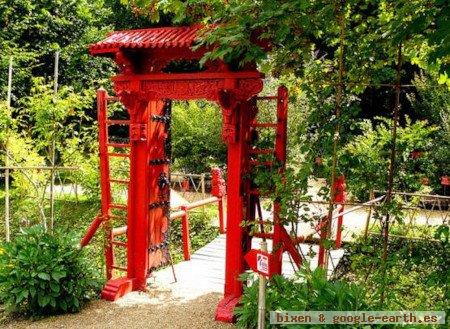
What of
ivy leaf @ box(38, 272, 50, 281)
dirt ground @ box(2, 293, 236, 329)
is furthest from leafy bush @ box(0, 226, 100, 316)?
dirt ground @ box(2, 293, 236, 329)

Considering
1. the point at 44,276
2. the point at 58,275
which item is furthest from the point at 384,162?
the point at 44,276

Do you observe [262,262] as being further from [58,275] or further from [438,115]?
[438,115]

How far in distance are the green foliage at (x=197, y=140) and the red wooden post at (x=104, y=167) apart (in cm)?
855

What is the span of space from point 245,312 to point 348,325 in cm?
135

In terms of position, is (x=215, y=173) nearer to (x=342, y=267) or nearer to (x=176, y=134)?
(x=342, y=267)

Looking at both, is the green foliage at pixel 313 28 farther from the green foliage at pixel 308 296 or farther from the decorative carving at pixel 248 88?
the green foliage at pixel 308 296

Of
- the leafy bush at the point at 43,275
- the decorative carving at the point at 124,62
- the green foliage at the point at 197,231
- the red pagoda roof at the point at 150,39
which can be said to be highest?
the red pagoda roof at the point at 150,39

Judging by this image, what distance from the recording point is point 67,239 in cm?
573

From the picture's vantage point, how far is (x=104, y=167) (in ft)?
19.5

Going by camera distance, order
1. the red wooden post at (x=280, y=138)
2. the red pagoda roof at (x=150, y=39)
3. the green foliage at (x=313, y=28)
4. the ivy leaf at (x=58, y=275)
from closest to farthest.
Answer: the green foliage at (x=313, y=28)
the red wooden post at (x=280, y=138)
the red pagoda roof at (x=150, y=39)
the ivy leaf at (x=58, y=275)

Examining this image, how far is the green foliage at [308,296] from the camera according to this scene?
346cm

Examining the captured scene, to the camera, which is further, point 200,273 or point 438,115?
point 438,115

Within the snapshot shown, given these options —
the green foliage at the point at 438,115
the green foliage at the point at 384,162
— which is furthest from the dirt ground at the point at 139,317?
the green foliage at the point at 438,115

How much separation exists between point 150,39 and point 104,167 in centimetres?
186
